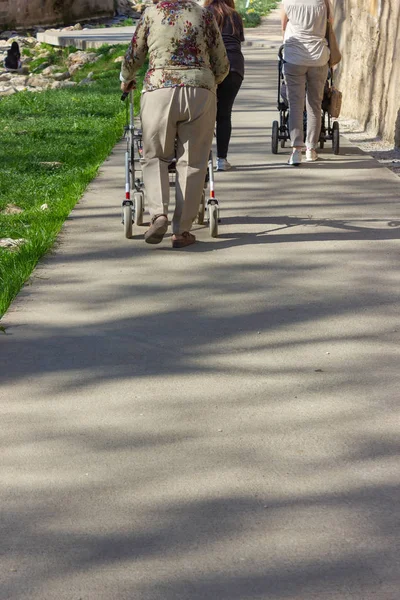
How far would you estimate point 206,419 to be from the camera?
4.99 metres

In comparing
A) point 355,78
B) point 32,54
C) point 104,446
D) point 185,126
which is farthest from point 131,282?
point 32,54

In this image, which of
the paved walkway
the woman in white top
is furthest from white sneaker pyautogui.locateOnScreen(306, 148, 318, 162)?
the paved walkway

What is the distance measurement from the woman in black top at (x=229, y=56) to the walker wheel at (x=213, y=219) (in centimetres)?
272

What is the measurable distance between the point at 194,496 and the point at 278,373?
4.69 feet

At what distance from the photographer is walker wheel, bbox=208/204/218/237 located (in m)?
8.20

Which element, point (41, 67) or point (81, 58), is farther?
point (41, 67)

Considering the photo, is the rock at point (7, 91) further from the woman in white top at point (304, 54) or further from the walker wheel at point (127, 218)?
the walker wheel at point (127, 218)

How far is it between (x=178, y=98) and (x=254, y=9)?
36.0 metres

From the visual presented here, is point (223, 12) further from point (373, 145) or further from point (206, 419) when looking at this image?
point (206, 419)

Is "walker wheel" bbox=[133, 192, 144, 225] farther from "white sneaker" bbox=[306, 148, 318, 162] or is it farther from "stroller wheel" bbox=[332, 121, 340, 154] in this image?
"stroller wheel" bbox=[332, 121, 340, 154]

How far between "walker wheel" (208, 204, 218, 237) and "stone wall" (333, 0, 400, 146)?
5.19 m

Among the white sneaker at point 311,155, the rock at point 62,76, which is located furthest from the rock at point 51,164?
the rock at point 62,76

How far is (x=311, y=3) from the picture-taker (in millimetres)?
10977

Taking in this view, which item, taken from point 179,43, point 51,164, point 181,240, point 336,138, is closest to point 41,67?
point 51,164
